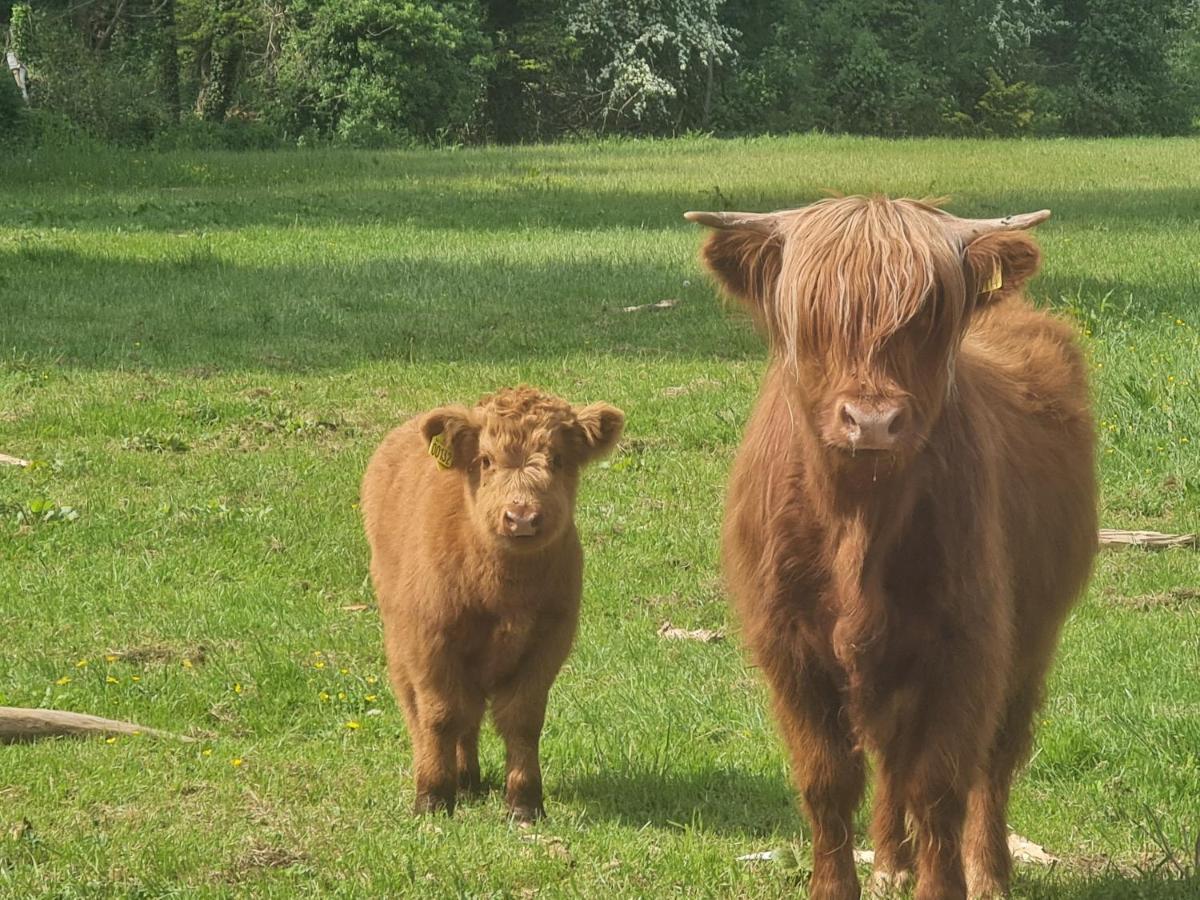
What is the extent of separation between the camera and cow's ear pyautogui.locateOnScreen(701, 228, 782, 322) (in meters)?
4.80

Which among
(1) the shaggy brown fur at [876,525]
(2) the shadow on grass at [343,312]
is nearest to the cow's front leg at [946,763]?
(1) the shaggy brown fur at [876,525]

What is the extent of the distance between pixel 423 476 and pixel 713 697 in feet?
5.27

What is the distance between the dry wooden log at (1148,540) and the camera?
975 centimetres

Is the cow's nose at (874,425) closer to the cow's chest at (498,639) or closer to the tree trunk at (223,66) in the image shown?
the cow's chest at (498,639)

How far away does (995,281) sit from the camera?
183 inches

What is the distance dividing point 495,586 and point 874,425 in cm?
255

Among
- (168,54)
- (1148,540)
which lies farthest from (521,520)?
(168,54)

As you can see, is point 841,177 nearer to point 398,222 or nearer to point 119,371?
point 398,222

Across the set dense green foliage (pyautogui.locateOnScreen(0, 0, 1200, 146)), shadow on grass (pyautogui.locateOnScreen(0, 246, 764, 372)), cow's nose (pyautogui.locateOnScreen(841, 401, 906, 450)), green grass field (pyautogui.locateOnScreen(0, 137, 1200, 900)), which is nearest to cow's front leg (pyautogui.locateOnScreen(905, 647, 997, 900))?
cow's nose (pyautogui.locateOnScreen(841, 401, 906, 450))

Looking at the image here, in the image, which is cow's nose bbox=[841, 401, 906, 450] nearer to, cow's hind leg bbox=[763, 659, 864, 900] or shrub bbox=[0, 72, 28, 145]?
cow's hind leg bbox=[763, 659, 864, 900]

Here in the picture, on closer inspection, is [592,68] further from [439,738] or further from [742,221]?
[742,221]

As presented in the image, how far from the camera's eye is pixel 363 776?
22.7 ft

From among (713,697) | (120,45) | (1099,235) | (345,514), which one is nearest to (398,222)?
(1099,235)

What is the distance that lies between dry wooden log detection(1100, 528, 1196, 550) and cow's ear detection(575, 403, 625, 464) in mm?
3941
